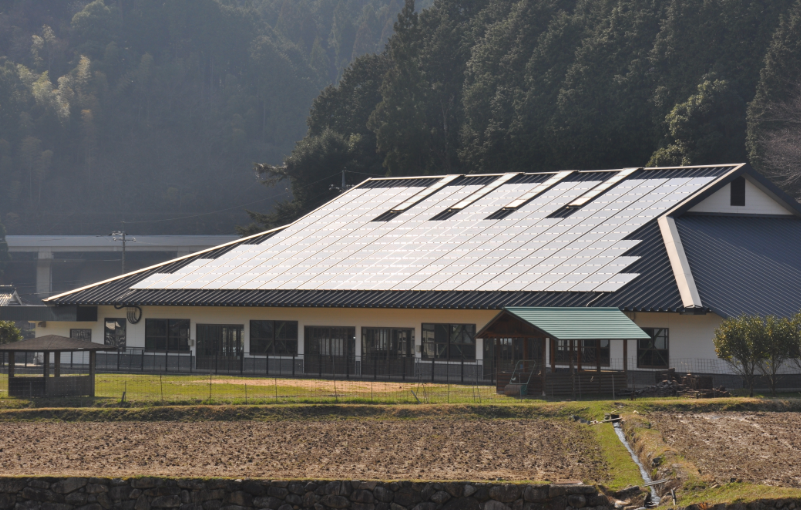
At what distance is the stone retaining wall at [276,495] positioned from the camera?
19.9 meters

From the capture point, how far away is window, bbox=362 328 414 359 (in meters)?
47.2

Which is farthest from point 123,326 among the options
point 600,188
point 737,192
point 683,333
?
point 737,192

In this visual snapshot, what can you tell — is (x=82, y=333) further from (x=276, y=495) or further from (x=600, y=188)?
(x=276, y=495)

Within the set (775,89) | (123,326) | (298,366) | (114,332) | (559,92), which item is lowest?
(298,366)

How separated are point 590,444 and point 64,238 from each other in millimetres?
124077

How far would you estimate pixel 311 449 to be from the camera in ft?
85.3

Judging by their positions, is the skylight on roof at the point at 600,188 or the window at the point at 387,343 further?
the skylight on roof at the point at 600,188

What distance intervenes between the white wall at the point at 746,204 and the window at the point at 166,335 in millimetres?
24629

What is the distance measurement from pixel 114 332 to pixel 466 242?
18291 millimetres

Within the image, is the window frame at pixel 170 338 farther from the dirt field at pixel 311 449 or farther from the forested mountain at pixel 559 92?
the forested mountain at pixel 559 92

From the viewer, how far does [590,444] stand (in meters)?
26.4

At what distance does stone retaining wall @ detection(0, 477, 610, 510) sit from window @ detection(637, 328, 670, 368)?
2217 cm

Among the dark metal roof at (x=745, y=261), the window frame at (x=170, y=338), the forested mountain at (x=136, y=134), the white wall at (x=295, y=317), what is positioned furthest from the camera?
the forested mountain at (x=136, y=134)

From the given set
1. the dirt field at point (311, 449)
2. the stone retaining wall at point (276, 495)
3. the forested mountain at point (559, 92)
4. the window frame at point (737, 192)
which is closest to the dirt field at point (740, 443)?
the dirt field at point (311, 449)
